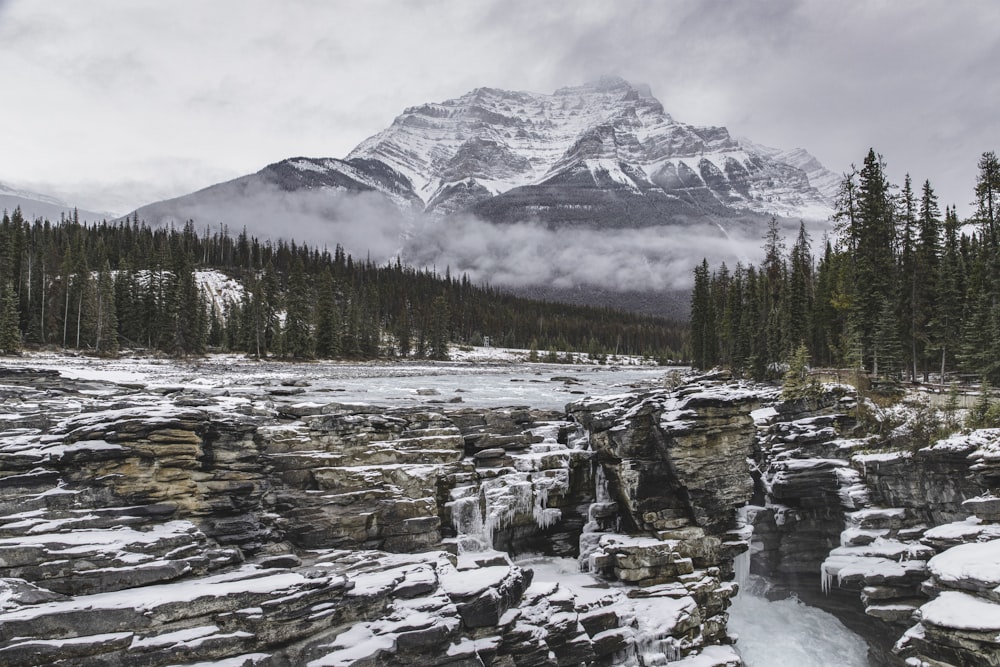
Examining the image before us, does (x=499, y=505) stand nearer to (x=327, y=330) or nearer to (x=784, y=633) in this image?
(x=784, y=633)

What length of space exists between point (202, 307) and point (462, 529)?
79729 millimetres

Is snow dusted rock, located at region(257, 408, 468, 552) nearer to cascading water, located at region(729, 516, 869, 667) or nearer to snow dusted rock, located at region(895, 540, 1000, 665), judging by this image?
cascading water, located at region(729, 516, 869, 667)

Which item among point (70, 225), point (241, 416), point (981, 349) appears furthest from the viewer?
point (70, 225)

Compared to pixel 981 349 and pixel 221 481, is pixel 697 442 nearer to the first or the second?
pixel 221 481

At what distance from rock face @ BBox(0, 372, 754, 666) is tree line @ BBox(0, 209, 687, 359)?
49.5m

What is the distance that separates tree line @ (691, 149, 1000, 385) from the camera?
119 ft

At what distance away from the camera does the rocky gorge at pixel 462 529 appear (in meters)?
12.6

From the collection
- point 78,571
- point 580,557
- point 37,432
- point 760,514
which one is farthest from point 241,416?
point 760,514

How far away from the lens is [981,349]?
34.4 metres

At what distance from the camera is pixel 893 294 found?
136ft

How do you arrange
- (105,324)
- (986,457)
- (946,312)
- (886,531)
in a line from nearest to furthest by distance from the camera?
(986,457)
(886,531)
(946,312)
(105,324)

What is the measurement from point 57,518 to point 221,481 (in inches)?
172

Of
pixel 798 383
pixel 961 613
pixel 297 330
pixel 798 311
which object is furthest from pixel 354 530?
pixel 297 330

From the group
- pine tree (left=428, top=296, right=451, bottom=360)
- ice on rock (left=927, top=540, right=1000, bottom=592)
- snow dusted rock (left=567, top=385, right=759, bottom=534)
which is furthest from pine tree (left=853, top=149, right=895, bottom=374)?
pine tree (left=428, top=296, right=451, bottom=360)
